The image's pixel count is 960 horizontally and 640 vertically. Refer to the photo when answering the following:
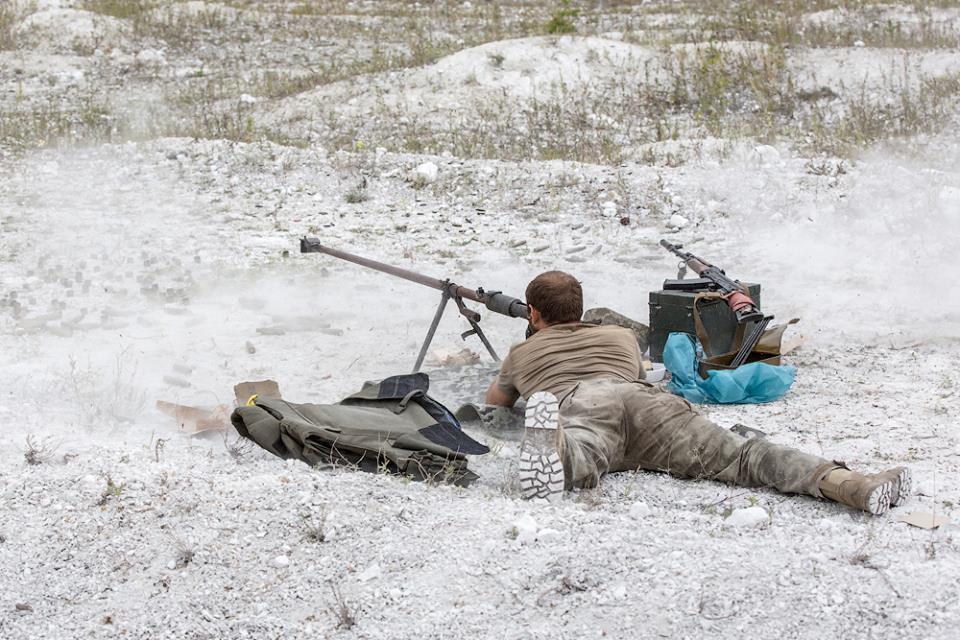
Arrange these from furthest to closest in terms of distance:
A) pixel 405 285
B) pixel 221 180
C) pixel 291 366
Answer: pixel 221 180, pixel 405 285, pixel 291 366

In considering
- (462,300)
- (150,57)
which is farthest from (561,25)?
(462,300)

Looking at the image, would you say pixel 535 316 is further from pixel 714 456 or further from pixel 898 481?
pixel 898 481

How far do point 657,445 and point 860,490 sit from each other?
2.52 ft

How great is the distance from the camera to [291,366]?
18.7 feet

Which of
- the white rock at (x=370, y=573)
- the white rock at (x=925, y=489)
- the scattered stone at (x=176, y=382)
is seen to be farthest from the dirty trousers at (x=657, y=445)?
the scattered stone at (x=176, y=382)

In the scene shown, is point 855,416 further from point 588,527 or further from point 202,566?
point 202,566

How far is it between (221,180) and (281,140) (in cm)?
141

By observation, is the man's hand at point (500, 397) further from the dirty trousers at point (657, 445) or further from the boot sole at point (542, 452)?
the boot sole at point (542, 452)

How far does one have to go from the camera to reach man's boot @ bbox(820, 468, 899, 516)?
10.9ft

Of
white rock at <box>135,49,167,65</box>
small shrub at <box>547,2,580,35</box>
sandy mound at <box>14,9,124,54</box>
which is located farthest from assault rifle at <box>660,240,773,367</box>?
sandy mound at <box>14,9,124,54</box>

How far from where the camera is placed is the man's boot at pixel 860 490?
3.31 meters

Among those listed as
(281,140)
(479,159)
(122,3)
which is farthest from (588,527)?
(122,3)

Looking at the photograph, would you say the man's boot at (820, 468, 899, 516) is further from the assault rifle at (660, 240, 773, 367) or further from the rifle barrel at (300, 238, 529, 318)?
the rifle barrel at (300, 238, 529, 318)

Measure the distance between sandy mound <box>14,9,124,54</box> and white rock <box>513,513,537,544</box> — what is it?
44.5ft
